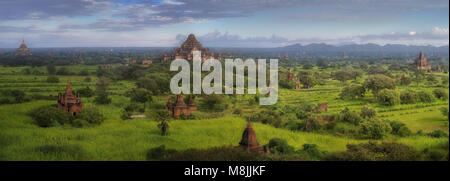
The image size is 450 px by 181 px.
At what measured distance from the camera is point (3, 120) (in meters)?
20.8

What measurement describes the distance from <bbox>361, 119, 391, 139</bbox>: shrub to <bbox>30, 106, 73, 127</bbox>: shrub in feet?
64.1

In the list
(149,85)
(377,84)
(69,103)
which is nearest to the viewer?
(69,103)

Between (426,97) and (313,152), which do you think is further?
(426,97)

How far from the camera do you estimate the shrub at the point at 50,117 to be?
21.0 meters

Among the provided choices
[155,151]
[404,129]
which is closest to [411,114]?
[404,129]

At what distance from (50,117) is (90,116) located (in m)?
2.45

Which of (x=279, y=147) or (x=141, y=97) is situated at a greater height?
(x=141, y=97)

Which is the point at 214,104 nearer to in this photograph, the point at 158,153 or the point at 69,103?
the point at 69,103

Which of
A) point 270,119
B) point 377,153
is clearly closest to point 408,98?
point 270,119

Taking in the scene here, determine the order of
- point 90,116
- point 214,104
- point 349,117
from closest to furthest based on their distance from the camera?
point 90,116 → point 349,117 → point 214,104

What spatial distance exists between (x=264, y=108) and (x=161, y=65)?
3075 cm

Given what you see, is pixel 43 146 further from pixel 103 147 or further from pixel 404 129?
pixel 404 129

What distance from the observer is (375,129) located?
20.9 meters

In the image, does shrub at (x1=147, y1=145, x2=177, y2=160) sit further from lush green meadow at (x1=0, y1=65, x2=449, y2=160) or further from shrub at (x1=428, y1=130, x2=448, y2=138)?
A: shrub at (x1=428, y1=130, x2=448, y2=138)
